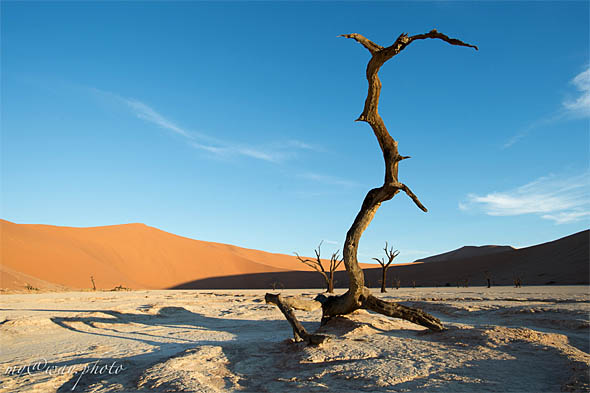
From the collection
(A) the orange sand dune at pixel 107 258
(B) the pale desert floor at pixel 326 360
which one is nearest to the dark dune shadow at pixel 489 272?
(A) the orange sand dune at pixel 107 258

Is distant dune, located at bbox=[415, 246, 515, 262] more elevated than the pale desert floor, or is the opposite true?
distant dune, located at bbox=[415, 246, 515, 262]

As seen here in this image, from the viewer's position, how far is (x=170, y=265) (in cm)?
6056

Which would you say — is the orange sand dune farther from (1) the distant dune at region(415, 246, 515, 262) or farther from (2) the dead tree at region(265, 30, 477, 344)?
(1) the distant dune at region(415, 246, 515, 262)

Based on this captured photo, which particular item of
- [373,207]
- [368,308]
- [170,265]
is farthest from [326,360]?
[170,265]

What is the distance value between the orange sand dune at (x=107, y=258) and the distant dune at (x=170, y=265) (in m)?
0.10

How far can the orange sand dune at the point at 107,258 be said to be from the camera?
42.9 m

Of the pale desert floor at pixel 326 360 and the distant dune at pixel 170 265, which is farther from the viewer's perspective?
the distant dune at pixel 170 265

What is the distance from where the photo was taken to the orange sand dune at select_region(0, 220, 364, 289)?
42.9 meters

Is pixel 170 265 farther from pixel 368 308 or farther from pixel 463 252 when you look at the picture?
pixel 463 252

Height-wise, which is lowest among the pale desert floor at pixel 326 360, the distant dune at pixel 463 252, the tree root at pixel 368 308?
the pale desert floor at pixel 326 360

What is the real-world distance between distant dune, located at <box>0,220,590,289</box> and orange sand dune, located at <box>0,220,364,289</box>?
3.8 inches

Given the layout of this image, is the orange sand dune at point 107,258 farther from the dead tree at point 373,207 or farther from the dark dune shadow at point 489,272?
the dead tree at point 373,207

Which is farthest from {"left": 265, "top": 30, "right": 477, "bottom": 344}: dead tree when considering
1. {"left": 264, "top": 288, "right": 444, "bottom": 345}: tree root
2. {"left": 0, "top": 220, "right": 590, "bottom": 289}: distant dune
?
{"left": 0, "top": 220, "right": 590, "bottom": 289}: distant dune

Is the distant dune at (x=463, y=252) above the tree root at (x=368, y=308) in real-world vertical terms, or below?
above
